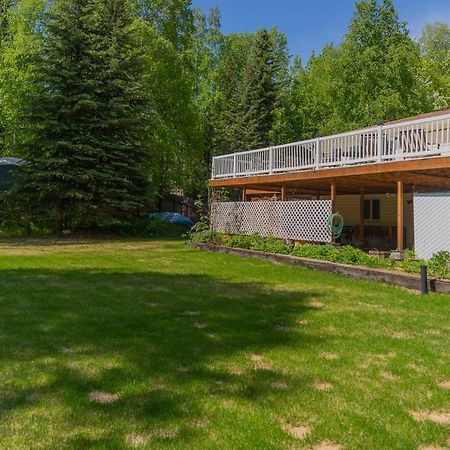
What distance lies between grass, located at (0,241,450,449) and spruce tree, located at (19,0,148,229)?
11.1 metres

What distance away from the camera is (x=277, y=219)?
1415 centimetres

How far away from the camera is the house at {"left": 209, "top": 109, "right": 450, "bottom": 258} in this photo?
10242 millimetres

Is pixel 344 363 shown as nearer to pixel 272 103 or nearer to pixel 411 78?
pixel 411 78

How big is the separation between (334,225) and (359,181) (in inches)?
76.5

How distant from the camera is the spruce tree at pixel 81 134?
724 inches

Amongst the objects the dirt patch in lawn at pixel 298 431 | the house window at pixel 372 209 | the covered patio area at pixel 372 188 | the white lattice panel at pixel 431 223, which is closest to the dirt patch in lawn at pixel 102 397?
the dirt patch in lawn at pixel 298 431

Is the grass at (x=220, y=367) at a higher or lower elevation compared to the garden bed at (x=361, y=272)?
lower

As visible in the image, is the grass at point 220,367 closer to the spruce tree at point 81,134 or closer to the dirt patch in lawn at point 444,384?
the dirt patch in lawn at point 444,384

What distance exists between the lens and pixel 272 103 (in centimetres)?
3472

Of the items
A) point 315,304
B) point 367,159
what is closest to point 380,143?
point 367,159

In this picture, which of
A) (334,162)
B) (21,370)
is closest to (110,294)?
(21,370)

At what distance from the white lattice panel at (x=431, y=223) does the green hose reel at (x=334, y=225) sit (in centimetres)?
214

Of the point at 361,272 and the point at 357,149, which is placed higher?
the point at 357,149

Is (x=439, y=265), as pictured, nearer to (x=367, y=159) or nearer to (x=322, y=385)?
(x=367, y=159)
